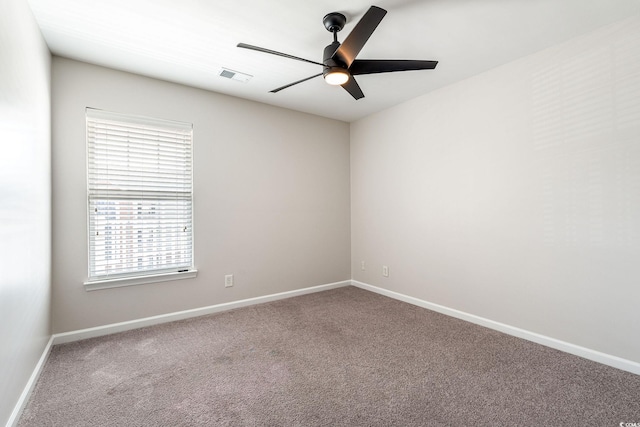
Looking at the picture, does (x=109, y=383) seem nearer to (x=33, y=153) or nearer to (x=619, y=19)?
(x=33, y=153)

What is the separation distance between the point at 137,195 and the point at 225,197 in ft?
2.83

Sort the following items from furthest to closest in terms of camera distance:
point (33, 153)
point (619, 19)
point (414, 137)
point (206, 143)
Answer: point (414, 137), point (206, 143), point (619, 19), point (33, 153)

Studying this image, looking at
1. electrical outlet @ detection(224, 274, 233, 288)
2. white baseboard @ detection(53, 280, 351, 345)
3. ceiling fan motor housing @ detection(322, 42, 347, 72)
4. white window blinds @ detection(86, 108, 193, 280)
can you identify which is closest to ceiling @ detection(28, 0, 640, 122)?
ceiling fan motor housing @ detection(322, 42, 347, 72)

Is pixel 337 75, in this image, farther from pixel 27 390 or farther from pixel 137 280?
pixel 27 390

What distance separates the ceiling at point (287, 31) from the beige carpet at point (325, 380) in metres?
2.49

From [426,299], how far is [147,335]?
9.61 ft

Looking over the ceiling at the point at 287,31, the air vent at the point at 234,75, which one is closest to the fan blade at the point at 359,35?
the ceiling at the point at 287,31

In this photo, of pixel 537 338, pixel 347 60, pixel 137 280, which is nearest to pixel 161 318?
pixel 137 280

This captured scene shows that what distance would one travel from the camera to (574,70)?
235cm

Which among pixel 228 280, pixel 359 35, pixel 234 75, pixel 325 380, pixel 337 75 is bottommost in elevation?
pixel 325 380

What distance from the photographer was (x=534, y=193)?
2574mm

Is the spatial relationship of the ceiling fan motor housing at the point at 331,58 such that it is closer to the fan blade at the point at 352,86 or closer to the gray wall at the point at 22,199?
the fan blade at the point at 352,86

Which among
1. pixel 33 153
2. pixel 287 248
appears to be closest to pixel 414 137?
pixel 287 248

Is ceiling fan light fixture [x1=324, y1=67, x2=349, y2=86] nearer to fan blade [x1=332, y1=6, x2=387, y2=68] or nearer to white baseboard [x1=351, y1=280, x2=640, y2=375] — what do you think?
fan blade [x1=332, y1=6, x2=387, y2=68]
